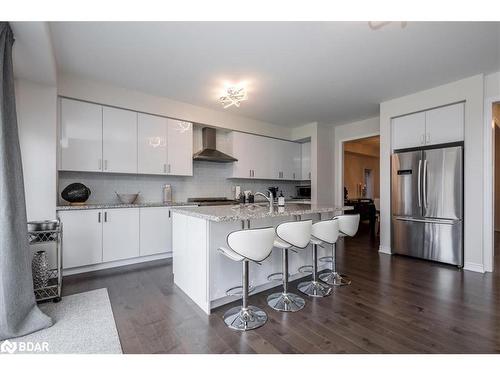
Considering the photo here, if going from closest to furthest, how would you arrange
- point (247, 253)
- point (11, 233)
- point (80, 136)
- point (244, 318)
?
point (11, 233) < point (247, 253) < point (244, 318) < point (80, 136)

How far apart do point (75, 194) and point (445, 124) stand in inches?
205

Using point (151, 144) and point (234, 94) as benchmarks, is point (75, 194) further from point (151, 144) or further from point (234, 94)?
point (234, 94)

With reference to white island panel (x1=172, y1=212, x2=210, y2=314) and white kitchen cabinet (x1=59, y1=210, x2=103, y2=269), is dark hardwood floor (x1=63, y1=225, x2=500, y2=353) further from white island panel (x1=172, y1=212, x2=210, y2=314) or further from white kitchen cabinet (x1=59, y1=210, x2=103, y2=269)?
white kitchen cabinet (x1=59, y1=210, x2=103, y2=269)

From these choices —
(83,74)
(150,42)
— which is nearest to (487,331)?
(150,42)

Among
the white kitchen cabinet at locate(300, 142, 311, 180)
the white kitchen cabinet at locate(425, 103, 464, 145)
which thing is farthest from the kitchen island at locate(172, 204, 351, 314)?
the white kitchen cabinet at locate(300, 142, 311, 180)

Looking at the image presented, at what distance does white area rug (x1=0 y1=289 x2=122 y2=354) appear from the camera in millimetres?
1621

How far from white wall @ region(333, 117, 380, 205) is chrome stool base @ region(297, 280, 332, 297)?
3.16 meters

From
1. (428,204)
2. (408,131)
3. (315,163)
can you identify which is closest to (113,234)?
(315,163)

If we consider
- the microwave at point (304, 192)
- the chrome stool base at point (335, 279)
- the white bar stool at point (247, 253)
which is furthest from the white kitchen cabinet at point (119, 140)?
the microwave at point (304, 192)

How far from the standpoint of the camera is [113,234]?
3287mm

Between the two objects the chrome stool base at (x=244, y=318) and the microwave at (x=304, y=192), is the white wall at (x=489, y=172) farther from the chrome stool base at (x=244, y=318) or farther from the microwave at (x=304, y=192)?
the chrome stool base at (x=244, y=318)

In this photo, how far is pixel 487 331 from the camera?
180 centimetres

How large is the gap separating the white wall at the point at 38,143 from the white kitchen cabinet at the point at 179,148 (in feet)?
4.97
